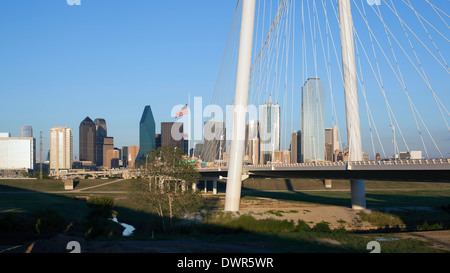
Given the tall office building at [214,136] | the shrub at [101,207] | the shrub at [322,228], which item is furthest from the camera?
the tall office building at [214,136]

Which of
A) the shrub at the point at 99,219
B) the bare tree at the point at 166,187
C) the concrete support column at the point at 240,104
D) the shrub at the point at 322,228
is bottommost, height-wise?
the shrub at the point at 322,228

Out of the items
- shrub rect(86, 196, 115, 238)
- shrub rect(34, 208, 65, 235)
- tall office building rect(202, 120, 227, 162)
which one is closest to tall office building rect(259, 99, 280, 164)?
tall office building rect(202, 120, 227, 162)

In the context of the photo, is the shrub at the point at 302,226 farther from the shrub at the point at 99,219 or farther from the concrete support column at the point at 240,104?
the shrub at the point at 99,219

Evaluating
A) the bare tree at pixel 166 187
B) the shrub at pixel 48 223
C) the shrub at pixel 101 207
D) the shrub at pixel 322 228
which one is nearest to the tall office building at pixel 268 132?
the shrub at pixel 101 207

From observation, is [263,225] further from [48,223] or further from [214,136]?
[214,136]

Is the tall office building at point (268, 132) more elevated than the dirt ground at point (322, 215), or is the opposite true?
the tall office building at point (268, 132)

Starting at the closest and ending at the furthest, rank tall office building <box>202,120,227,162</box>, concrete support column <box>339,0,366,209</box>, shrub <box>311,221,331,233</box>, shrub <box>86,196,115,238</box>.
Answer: shrub <box>86,196,115,238</box> < shrub <box>311,221,331,233</box> < concrete support column <box>339,0,366,209</box> < tall office building <box>202,120,227,162</box>

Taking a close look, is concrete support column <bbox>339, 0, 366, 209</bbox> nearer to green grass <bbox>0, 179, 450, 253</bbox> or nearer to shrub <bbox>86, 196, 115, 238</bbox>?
green grass <bbox>0, 179, 450, 253</bbox>

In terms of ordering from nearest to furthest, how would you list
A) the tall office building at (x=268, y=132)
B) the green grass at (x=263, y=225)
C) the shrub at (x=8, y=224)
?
1. the green grass at (x=263, y=225)
2. the shrub at (x=8, y=224)
3. the tall office building at (x=268, y=132)

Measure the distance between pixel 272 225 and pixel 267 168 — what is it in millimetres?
20000

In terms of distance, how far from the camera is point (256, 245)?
1145 inches
